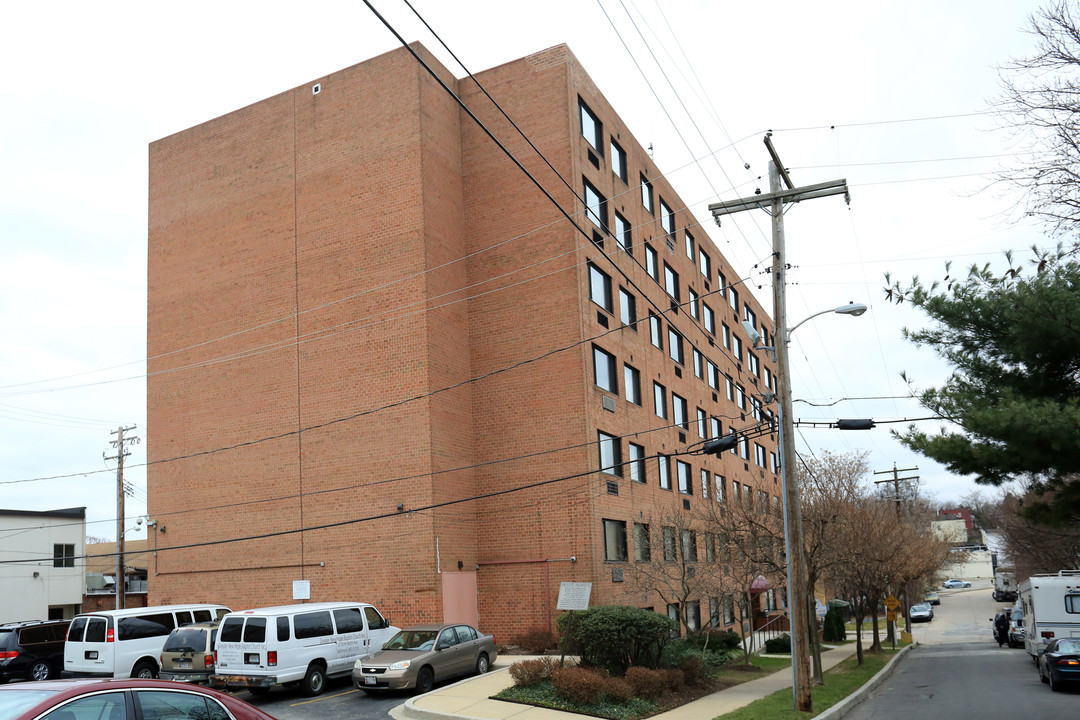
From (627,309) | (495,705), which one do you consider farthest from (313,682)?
(627,309)

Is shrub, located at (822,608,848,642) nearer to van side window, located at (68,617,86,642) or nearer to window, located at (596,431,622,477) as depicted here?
window, located at (596,431,622,477)

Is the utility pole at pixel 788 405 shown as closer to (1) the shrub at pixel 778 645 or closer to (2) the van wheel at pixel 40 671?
(1) the shrub at pixel 778 645

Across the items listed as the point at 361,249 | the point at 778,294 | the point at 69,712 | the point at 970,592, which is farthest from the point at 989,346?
the point at 970,592

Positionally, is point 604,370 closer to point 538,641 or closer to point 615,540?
point 615,540

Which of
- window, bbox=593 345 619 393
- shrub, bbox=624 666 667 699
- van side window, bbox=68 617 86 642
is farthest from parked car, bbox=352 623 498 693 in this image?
window, bbox=593 345 619 393

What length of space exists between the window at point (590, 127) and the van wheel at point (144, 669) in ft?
72.9

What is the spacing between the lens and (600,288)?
33125 millimetres

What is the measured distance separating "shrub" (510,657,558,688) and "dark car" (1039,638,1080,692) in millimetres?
13534

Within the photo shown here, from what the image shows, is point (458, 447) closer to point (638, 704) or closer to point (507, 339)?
point (507, 339)

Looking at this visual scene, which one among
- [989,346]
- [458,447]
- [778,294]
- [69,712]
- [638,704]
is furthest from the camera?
[458,447]

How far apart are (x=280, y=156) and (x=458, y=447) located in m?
12.9

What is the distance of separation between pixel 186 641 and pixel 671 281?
28001mm

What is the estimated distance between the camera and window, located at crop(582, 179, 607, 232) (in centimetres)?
3294

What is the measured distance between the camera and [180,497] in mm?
33156
